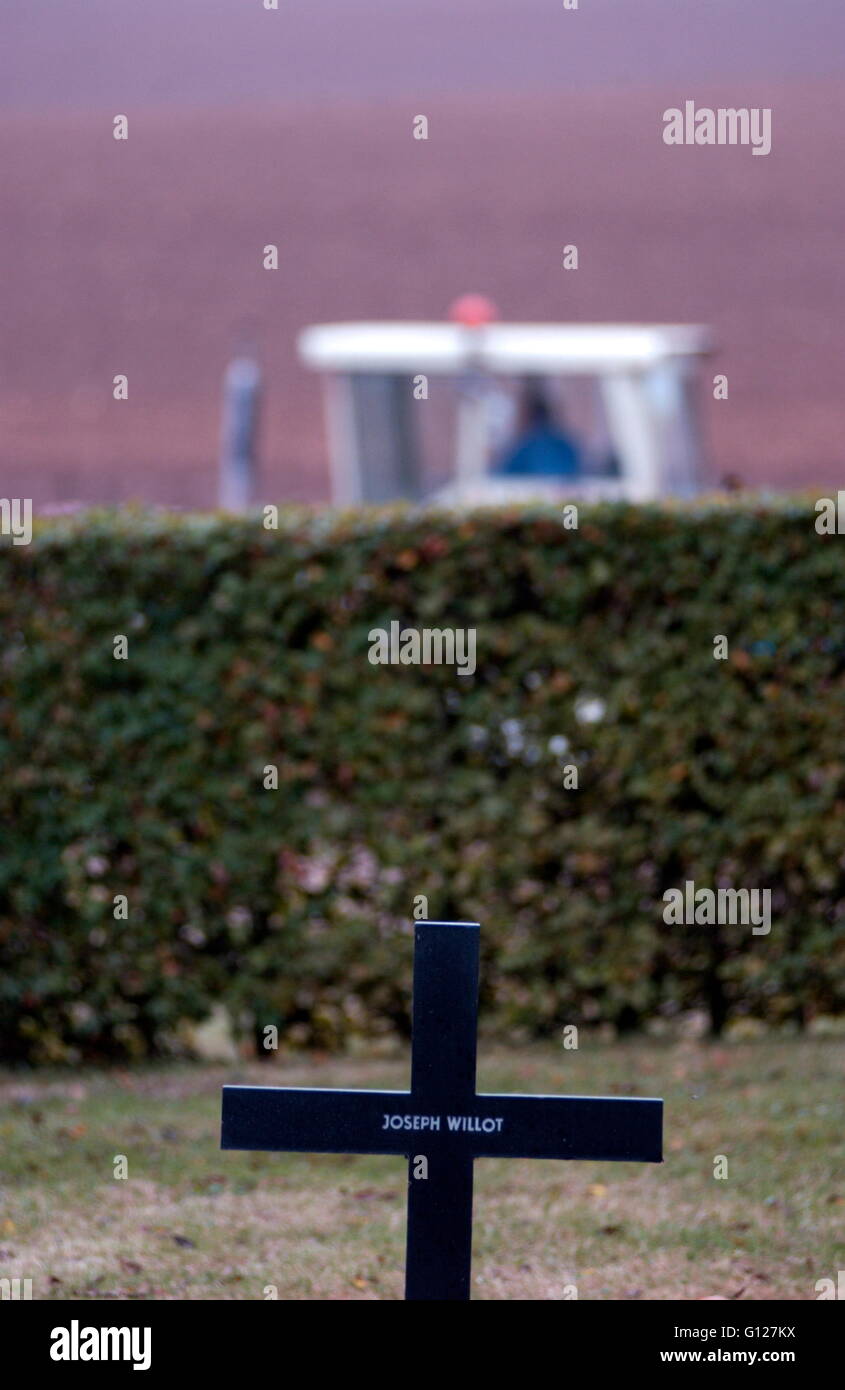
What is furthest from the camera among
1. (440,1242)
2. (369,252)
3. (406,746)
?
(369,252)

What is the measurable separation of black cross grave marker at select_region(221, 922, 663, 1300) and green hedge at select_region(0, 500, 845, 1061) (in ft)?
7.88

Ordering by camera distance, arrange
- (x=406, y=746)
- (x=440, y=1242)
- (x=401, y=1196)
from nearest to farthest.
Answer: (x=440, y=1242) < (x=401, y=1196) < (x=406, y=746)

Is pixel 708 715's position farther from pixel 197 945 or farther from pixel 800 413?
pixel 800 413

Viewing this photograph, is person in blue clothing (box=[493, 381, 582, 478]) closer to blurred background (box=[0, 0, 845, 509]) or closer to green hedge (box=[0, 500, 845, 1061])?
green hedge (box=[0, 500, 845, 1061])

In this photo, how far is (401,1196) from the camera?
414 centimetres

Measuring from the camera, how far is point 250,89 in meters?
21.4

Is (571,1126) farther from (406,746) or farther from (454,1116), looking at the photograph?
(406,746)

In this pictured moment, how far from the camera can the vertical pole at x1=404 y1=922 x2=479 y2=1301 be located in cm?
282

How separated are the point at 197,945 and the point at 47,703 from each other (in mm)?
1045

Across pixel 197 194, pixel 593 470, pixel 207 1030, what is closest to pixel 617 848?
pixel 207 1030

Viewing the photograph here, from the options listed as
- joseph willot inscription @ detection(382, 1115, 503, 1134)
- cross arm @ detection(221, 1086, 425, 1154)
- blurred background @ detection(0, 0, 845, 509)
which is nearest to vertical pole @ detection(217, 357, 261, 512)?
blurred background @ detection(0, 0, 845, 509)

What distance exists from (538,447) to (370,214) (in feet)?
39.7

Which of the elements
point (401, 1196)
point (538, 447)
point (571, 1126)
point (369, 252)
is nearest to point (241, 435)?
point (538, 447)

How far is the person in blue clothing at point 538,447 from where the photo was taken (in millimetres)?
10117
